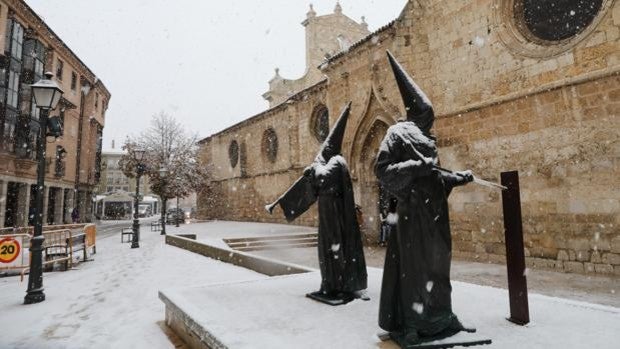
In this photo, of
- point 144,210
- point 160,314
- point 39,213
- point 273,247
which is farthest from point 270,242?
point 144,210

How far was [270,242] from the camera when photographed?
13555mm

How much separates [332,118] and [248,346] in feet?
36.5

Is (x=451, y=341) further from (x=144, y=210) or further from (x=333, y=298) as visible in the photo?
(x=144, y=210)

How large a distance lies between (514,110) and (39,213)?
9777 millimetres

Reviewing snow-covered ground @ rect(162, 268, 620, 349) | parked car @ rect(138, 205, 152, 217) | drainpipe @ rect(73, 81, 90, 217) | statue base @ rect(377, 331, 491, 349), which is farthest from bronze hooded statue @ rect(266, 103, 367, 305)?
parked car @ rect(138, 205, 152, 217)

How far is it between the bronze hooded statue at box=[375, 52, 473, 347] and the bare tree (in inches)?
866

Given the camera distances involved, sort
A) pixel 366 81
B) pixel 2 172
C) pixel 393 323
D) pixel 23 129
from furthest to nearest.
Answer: pixel 23 129, pixel 2 172, pixel 366 81, pixel 393 323

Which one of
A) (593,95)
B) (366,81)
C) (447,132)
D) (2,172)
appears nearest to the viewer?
(593,95)

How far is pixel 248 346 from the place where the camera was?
2.99m

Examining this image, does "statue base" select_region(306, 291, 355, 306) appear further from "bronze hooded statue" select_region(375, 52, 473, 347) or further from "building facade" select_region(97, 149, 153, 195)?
"building facade" select_region(97, 149, 153, 195)

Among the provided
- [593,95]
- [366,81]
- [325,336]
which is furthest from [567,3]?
[325,336]

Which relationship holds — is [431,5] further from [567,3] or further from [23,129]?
[23,129]

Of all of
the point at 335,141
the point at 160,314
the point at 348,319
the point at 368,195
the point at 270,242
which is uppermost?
the point at 335,141

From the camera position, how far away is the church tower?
92.5 ft
